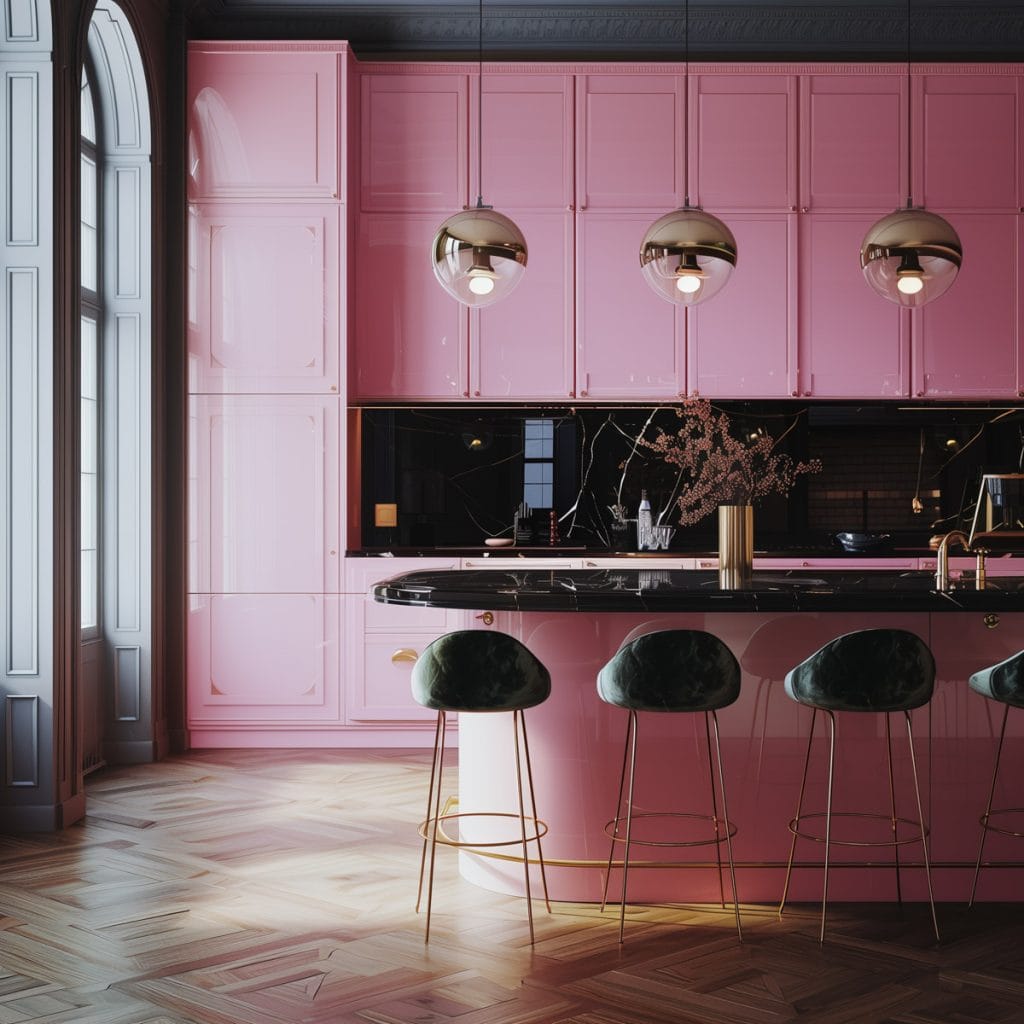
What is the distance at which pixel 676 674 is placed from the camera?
291 centimetres

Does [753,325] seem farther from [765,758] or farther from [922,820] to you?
[922,820]

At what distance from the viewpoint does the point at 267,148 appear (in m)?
5.41

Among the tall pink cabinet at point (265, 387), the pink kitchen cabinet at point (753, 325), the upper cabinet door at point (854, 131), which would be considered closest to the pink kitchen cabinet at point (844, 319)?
the pink kitchen cabinet at point (753, 325)

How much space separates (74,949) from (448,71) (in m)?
4.28

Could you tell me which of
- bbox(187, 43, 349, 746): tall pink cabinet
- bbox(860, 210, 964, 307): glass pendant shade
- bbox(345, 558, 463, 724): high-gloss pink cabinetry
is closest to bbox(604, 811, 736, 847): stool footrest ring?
bbox(860, 210, 964, 307): glass pendant shade

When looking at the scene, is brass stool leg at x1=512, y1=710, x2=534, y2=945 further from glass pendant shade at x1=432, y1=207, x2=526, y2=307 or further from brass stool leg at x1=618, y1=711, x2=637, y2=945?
glass pendant shade at x1=432, y1=207, x2=526, y2=307

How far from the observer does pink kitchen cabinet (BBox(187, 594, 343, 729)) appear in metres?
5.37

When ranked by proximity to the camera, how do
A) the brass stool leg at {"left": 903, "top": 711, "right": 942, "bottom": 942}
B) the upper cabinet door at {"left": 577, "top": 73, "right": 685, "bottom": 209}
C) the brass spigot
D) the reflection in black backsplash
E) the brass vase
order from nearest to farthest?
1. the brass stool leg at {"left": 903, "top": 711, "right": 942, "bottom": 942}
2. the brass spigot
3. the brass vase
4. the upper cabinet door at {"left": 577, "top": 73, "right": 685, "bottom": 209}
5. the reflection in black backsplash

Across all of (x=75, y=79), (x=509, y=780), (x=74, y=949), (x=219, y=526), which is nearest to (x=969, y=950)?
(x=509, y=780)

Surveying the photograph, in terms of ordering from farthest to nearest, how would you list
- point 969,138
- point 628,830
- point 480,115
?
1. point 969,138
2. point 480,115
3. point 628,830

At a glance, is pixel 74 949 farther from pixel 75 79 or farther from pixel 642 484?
pixel 642 484

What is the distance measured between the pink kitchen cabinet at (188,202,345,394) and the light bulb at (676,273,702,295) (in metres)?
2.32

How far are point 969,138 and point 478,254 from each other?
11.2ft

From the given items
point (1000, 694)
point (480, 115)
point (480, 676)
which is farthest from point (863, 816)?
point (480, 115)
